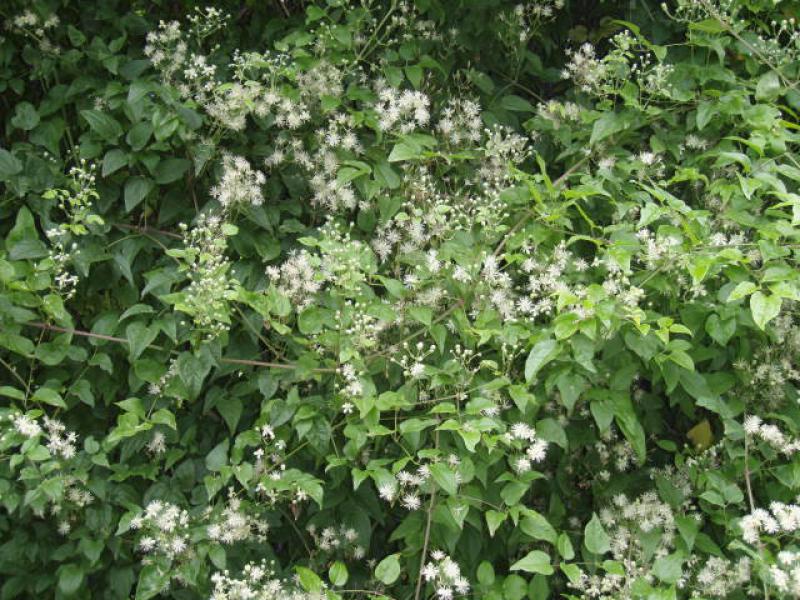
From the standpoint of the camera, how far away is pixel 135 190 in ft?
9.46

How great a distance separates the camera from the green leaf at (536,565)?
7.30 ft

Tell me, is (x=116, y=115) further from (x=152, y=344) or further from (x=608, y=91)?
(x=608, y=91)

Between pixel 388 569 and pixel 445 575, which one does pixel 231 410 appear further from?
pixel 445 575

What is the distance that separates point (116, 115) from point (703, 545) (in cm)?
235

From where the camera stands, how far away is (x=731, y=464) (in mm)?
2646

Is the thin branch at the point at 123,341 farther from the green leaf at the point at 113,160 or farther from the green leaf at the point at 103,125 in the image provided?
the green leaf at the point at 103,125

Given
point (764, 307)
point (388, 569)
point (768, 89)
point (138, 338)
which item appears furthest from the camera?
point (768, 89)

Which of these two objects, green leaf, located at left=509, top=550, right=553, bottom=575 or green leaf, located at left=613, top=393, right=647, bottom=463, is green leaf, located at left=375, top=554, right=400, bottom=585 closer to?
green leaf, located at left=509, top=550, right=553, bottom=575

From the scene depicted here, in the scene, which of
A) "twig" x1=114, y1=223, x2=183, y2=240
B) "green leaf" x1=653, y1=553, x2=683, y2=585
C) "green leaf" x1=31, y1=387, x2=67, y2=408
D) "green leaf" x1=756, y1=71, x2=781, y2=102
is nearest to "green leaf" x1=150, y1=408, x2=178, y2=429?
"green leaf" x1=31, y1=387, x2=67, y2=408

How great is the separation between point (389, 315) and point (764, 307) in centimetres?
99

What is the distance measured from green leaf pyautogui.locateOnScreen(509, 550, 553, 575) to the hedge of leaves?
1cm

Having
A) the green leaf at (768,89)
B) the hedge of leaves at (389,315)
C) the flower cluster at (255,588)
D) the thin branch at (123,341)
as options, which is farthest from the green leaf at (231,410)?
the green leaf at (768,89)

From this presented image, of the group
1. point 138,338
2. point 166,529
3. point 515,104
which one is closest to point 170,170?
point 138,338

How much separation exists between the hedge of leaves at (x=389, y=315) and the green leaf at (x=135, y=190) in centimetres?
1
